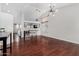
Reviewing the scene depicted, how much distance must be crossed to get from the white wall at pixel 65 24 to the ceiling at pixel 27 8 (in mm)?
151

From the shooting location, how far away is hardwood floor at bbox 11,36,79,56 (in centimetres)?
180

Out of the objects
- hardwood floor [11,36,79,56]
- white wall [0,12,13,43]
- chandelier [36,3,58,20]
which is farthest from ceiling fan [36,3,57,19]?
white wall [0,12,13,43]

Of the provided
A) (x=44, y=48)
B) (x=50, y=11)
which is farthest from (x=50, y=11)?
(x=44, y=48)

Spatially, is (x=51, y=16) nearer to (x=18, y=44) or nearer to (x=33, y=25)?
(x=33, y=25)

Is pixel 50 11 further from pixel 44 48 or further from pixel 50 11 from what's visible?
pixel 44 48

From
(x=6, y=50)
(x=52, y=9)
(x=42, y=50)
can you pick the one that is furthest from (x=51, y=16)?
(x=6, y=50)

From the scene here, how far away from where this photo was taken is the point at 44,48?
6.00ft

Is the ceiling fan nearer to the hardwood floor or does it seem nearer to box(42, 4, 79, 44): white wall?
box(42, 4, 79, 44): white wall

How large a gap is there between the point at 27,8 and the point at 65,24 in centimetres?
82

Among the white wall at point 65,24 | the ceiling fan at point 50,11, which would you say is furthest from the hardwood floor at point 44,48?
the ceiling fan at point 50,11

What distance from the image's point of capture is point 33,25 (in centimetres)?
190

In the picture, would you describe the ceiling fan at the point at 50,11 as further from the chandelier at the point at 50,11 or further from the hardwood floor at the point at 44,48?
the hardwood floor at the point at 44,48

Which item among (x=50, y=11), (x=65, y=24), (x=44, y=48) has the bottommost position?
(x=44, y=48)

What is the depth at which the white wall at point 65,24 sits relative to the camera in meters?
1.77
